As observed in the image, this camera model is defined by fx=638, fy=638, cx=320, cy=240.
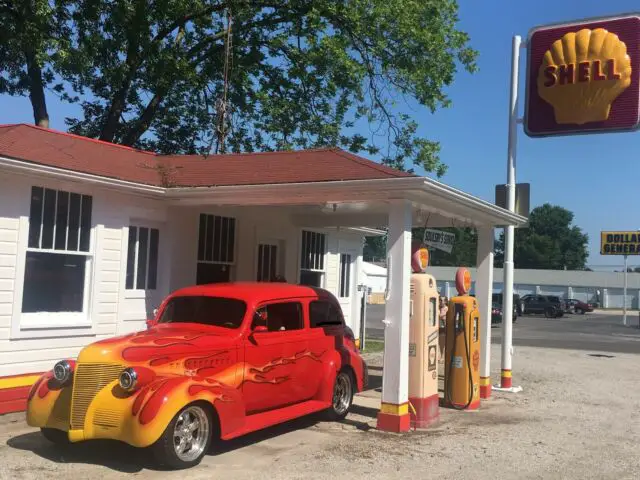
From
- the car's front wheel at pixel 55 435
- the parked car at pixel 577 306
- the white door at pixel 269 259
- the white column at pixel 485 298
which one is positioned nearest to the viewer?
the car's front wheel at pixel 55 435

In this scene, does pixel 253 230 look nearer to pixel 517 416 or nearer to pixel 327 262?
pixel 327 262

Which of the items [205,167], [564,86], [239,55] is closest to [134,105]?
[239,55]

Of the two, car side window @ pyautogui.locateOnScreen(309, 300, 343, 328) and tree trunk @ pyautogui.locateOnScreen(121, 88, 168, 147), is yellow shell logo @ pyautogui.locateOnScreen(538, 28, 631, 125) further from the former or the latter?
tree trunk @ pyautogui.locateOnScreen(121, 88, 168, 147)

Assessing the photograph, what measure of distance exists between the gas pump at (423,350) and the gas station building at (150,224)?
1.44 ft

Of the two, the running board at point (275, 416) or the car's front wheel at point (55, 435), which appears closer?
the car's front wheel at point (55, 435)

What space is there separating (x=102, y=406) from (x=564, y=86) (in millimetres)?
9783

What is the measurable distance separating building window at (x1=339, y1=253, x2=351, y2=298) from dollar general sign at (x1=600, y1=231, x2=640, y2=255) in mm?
27193

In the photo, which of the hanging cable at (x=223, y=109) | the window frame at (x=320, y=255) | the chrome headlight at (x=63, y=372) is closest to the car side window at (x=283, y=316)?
the chrome headlight at (x=63, y=372)

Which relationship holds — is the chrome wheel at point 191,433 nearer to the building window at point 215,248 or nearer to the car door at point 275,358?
the car door at point 275,358

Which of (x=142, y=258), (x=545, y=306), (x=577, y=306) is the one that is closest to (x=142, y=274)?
(x=142, y=258)

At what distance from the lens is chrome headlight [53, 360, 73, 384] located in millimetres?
6348

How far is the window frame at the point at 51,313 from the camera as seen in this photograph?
8.28 m

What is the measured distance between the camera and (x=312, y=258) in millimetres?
15219

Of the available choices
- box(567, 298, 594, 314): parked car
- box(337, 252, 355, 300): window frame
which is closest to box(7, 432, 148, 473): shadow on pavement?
box(337, 252, 355, 300): window frame
